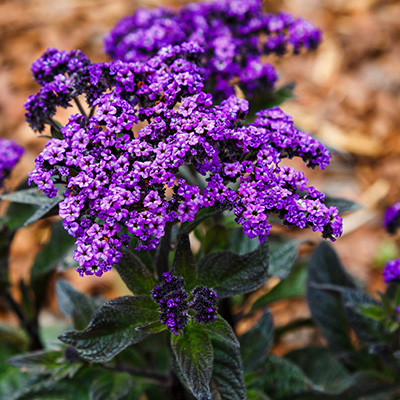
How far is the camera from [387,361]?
2.57 metres

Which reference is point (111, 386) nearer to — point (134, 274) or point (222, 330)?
point (134, 274)

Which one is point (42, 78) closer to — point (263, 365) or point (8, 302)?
point (8, 302)

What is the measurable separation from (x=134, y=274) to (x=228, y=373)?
519 mm

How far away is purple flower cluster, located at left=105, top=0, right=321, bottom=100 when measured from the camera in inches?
101

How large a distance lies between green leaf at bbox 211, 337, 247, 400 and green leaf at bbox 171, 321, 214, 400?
19 cm

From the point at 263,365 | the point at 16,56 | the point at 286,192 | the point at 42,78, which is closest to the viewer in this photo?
the point at 286,192

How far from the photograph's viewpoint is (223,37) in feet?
8.66

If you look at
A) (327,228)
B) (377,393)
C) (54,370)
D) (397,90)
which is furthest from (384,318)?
(397,90)

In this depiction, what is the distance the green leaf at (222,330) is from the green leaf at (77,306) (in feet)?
2.69

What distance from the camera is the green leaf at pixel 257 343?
2469 mm

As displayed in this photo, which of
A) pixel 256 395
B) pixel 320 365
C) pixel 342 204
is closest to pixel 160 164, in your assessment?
pixel 342 204

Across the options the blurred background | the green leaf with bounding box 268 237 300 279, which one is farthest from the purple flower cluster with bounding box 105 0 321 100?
the blurred background

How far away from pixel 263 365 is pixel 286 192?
52.7 inches

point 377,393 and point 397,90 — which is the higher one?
point 397,90
